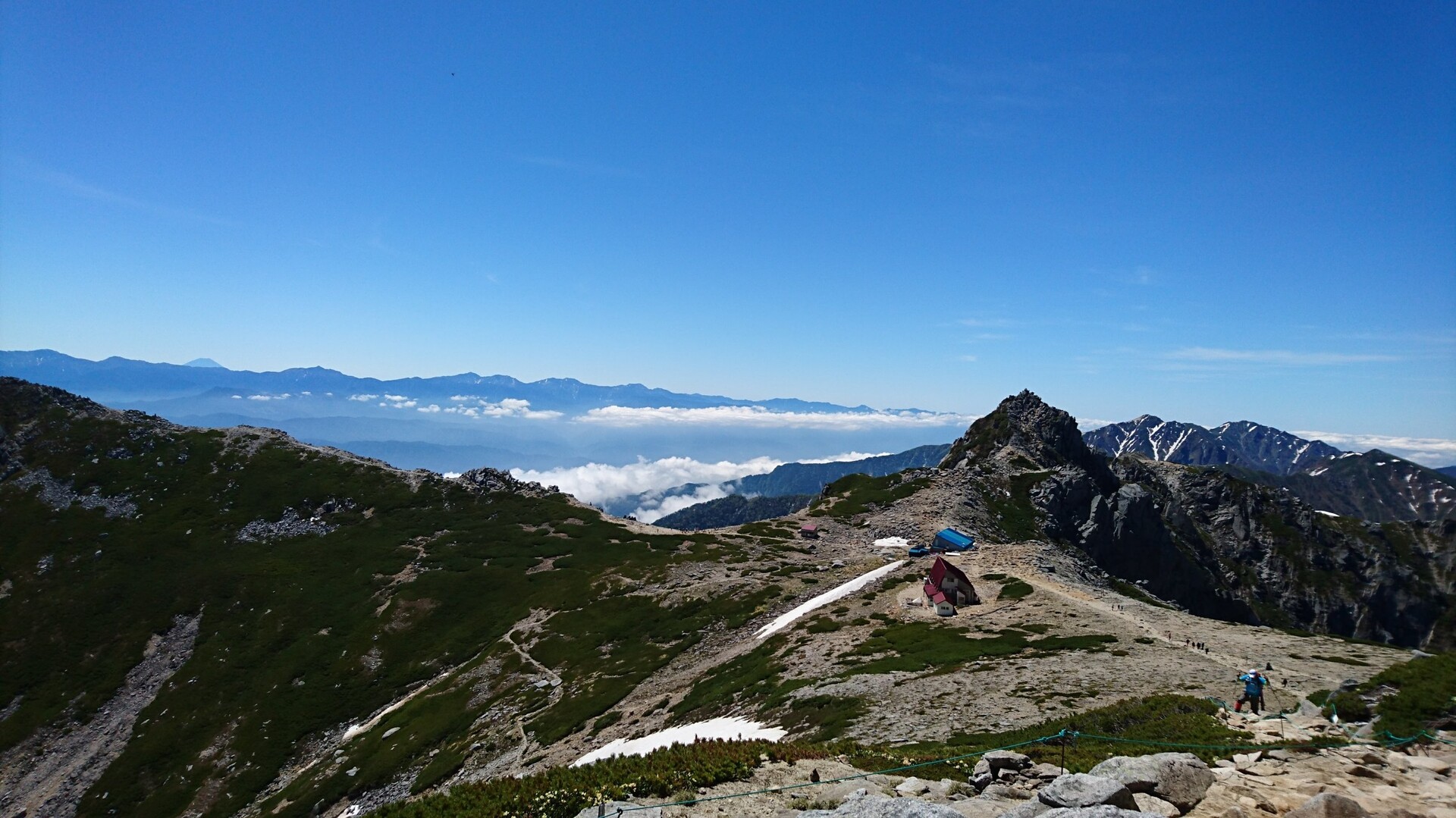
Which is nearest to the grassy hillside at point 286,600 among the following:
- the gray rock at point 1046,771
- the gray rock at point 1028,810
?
the gray rock at point 1046,771

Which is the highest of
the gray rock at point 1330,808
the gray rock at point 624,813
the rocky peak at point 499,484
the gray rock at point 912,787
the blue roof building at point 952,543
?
the gray rock at point 1330,808

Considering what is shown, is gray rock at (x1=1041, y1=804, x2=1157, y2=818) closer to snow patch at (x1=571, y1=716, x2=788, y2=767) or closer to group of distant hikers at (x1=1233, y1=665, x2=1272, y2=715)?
group of distant hikers at (x1=1233, y1=665, x2=1272, y2=715)

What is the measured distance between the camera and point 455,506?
131 metres

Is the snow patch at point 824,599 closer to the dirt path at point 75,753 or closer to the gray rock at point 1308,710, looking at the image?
the gray rock at point 1308,710

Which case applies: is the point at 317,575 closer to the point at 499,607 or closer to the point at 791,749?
the point at 499,607

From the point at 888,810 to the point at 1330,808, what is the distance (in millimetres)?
8235

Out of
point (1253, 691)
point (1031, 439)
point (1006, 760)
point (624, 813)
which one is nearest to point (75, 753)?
point (624, 813)

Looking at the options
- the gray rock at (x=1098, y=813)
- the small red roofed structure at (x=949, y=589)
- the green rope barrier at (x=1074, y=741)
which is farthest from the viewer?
the small red roofed structure at (x=949, y=589)

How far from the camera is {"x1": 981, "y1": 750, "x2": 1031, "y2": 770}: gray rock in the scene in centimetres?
1842

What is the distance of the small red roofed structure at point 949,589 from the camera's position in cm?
5516

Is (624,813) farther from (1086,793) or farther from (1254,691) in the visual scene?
(1254,691)

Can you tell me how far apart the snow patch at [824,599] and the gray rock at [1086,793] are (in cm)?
4337

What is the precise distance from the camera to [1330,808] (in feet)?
40.7

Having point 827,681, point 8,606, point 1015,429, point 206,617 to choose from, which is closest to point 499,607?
point 206,617
